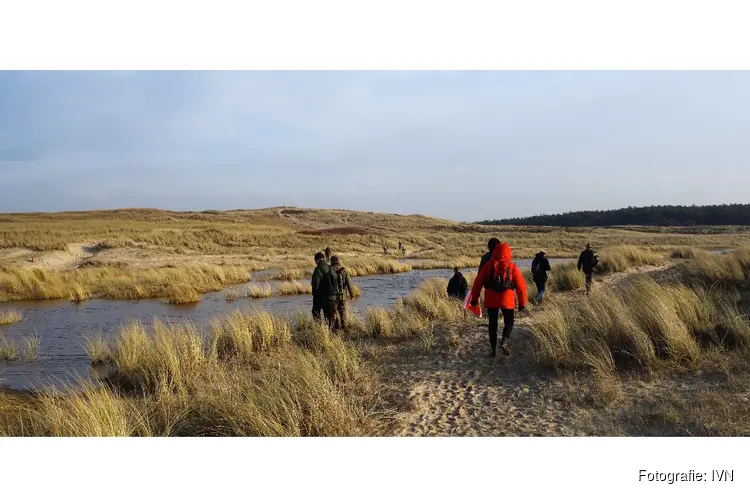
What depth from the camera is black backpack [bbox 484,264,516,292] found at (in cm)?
666

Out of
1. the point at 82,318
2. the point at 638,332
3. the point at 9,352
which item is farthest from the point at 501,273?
the point at 82,318

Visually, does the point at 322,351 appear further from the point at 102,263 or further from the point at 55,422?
the point at 102,263

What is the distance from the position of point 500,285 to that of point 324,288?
3748 millimetres

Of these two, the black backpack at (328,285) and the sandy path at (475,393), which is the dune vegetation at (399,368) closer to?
the sandy path at (475,393)

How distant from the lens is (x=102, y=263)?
26.9 m

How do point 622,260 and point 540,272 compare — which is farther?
point 622,260

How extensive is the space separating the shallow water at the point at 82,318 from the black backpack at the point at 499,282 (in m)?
6.83

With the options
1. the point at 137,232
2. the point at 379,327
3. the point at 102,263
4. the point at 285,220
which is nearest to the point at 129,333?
the point at 379,327

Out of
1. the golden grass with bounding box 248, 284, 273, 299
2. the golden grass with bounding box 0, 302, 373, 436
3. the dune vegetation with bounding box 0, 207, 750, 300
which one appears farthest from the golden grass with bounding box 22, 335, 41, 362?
the dune vegetation with bounding box 0, 207, 750, 300

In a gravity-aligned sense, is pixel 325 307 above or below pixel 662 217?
below

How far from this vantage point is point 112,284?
1906 centimetres

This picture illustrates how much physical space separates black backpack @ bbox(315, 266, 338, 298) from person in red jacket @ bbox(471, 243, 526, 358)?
125 inches

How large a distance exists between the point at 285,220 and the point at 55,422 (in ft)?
269

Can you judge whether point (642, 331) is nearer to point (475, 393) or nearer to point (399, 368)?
point (475, 393)
